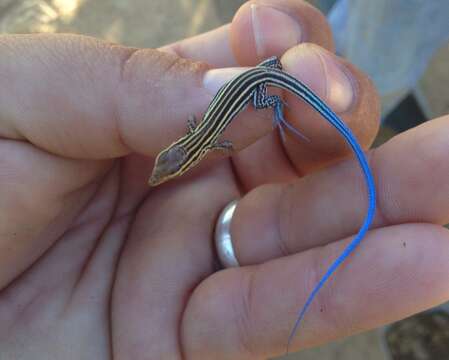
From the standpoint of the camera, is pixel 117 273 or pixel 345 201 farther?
pixel 117 273

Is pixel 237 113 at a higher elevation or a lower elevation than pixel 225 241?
higher

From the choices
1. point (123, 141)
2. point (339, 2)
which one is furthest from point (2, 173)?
point (339, 2)

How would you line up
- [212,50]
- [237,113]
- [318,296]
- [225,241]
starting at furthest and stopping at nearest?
[212,50]
[225,241]
[237,113]
[318,296]

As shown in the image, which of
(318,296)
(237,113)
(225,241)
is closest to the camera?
(318,296)

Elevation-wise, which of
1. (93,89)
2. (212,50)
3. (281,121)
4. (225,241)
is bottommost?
(225,241)

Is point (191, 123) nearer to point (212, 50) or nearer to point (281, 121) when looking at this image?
point (281, 121)

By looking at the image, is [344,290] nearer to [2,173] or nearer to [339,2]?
[2,173]

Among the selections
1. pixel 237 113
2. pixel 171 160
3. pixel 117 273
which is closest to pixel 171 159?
pixel 171 160
